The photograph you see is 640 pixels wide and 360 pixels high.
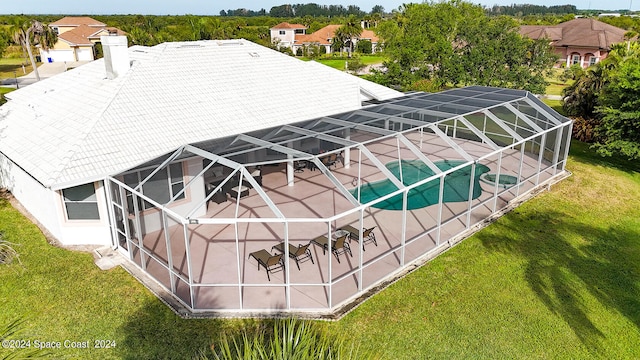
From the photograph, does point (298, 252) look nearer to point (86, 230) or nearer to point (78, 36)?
point (86, 230)

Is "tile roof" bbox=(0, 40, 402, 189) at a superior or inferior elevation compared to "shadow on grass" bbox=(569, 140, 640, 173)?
superior

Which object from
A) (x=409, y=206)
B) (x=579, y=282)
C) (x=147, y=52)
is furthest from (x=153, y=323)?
(x=147, y=52)

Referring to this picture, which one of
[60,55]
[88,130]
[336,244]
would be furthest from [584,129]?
[60,55]

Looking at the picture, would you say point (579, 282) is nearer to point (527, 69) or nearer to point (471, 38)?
point (527, 69)

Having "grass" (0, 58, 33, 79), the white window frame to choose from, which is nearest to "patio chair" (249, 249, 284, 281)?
"grass" (0, 58, 33, 79)

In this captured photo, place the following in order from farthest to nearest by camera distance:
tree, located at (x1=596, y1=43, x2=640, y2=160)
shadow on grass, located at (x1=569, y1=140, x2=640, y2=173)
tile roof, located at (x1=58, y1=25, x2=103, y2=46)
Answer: tile roof, located at (x1=58, y1=25, x2=103, y2=46) → shadow on grass, located at (x1=569, y1=140, x2=640, y2=173) → tree, located at (x1=596, y1=43, x2=640, y2=160)

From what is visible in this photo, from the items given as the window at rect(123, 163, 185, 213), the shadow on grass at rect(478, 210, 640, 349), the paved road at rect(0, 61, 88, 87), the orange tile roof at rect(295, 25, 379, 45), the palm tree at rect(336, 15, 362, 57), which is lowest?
the shadow on grass at rect(478, 210, 640, 349)

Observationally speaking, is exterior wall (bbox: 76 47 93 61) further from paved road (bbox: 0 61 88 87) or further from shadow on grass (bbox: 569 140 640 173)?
shadow on grass (bbox: 569 140 640 173)

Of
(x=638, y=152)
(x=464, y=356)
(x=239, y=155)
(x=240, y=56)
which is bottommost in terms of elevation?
(x=464, y=356)

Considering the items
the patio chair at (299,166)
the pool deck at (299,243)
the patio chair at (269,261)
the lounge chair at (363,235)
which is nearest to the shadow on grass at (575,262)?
the pool deck at (299,243)
